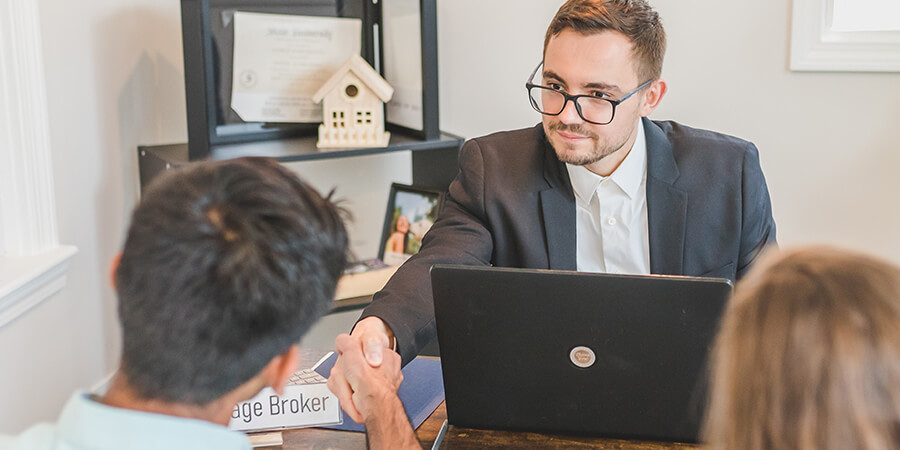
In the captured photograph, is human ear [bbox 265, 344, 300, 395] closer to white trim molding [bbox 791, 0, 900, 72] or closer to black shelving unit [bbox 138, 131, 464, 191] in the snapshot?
black shelving unit [bbox 138, 131, 464, 191]

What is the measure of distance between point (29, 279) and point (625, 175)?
1.35m

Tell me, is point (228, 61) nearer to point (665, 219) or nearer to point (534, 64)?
point (534, 64)

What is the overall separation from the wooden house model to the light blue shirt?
5.96 feet

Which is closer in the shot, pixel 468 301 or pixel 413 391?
pixel 468 301

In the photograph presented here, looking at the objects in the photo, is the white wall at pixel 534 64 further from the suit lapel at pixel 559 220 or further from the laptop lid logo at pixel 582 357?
the laptop lid logo at pixel 582 357

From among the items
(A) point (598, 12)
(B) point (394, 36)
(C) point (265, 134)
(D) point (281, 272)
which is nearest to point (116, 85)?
(C) point (265, 134)

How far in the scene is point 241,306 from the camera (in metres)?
0.83

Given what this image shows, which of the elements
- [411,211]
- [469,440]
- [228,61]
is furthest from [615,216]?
[228,61]

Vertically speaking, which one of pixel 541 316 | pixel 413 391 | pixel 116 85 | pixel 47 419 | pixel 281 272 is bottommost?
pixel 47 419

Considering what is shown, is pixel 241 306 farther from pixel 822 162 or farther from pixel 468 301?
pixel 822 162

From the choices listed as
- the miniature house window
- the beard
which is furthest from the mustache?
the miniature house window

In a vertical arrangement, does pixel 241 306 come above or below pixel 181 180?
below

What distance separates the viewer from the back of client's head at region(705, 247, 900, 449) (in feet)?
2.17

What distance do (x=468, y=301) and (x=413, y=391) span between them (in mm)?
322
